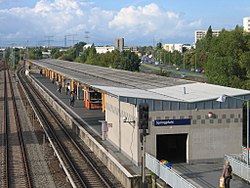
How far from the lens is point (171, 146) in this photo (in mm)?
20938

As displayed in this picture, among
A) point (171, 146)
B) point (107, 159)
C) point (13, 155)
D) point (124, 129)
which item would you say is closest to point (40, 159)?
point (13, 155)

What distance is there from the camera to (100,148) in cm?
2083

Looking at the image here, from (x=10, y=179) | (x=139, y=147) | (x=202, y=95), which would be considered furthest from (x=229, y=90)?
(x=10, y=179)

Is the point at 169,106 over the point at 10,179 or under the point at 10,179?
over

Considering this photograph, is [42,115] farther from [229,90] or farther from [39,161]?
[229,90]

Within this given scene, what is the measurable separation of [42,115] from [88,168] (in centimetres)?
1714

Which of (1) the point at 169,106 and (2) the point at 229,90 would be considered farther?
(2) the point at 229,90

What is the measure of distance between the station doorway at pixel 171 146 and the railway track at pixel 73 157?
2933mm

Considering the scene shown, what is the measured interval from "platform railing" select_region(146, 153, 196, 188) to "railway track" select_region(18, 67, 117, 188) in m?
1.68

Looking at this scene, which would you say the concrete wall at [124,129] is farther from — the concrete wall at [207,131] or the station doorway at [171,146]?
the station doorway at [171,146]

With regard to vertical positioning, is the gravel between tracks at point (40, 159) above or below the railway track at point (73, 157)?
below

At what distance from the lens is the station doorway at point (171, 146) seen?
19562mm

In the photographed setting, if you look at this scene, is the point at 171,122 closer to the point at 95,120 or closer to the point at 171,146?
the point at 171,146

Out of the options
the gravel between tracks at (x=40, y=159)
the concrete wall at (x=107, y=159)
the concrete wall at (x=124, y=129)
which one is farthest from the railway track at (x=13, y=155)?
the concrete wall at (x=124, y=129)
